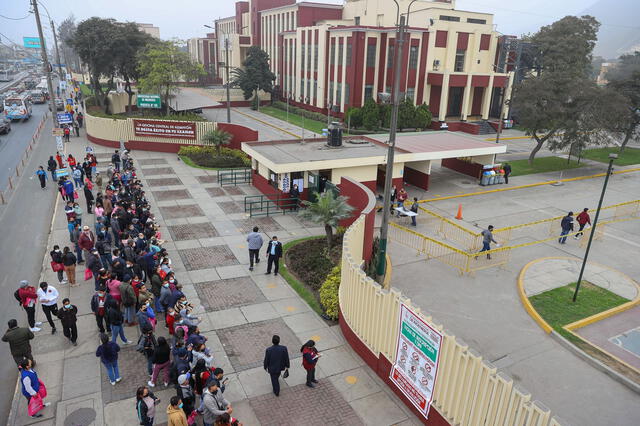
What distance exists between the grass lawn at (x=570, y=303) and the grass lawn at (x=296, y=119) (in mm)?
33934

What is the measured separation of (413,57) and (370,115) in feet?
31.2

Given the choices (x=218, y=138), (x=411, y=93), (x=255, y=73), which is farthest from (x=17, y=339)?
(x=255, y=73)

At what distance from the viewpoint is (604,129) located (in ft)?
103

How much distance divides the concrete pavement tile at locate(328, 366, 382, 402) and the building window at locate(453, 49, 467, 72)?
4908cm

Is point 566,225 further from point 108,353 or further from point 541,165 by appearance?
point 108,353

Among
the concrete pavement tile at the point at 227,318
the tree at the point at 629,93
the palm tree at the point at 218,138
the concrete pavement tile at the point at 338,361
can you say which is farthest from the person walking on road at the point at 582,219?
the palm tree at the point at 218,138

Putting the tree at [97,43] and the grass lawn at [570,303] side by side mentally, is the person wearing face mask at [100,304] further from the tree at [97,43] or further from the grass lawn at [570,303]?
the tree at [97,43]

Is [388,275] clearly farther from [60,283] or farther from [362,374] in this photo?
[60,283]

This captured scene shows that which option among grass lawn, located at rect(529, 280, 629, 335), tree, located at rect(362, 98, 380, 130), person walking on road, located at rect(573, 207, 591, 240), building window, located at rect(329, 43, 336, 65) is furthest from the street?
building window, located at rect(329, 43, 336, 65)

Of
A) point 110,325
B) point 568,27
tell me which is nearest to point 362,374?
point 110,325

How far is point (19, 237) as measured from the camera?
61.3ft

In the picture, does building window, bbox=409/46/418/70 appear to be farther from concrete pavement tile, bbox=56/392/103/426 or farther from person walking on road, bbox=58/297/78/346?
concrete pavement tile, bbox=56/392/103/426

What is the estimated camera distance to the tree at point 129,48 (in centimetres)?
4609

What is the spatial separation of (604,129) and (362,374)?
2975 cm
